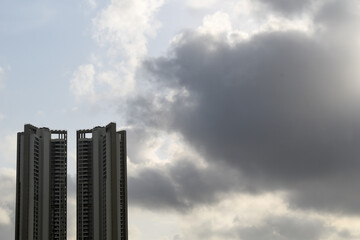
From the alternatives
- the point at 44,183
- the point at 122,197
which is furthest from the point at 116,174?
the point at 44,183

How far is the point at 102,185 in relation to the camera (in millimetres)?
149250

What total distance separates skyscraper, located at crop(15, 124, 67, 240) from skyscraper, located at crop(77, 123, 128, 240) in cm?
371

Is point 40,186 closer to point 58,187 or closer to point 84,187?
point 58,187

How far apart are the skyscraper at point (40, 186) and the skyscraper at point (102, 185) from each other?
12.2 ft

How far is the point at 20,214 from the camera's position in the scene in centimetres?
14612

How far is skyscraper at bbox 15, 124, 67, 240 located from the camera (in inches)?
5758

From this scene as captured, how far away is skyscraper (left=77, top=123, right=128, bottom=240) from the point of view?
146125mm

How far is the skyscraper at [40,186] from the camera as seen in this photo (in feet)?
480

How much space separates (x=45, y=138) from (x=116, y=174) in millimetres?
17471

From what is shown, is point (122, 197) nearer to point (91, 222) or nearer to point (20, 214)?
point (91, 222)

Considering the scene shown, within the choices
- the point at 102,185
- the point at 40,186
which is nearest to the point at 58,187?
the point at 40,186

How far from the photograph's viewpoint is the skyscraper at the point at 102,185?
146 m

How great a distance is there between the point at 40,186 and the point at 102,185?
12.7m

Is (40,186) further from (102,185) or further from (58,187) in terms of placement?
(102,185)
